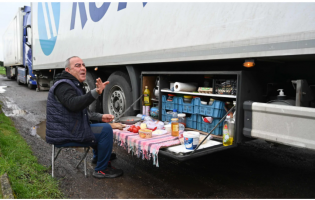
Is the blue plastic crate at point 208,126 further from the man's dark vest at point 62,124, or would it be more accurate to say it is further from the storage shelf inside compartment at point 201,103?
the man's dark vest at point 62,124

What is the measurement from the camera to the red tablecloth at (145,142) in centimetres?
291

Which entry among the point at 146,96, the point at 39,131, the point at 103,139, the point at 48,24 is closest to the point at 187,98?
the point at 146,96

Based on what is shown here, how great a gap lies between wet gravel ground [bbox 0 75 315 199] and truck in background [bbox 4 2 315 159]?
0.57 metres

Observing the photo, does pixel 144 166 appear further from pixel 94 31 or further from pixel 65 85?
pixel 94 31

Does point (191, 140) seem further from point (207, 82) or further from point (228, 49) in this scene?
point (207, 82)

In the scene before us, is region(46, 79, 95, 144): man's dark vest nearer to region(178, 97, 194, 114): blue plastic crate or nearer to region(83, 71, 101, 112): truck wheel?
region(178, 97, 194, 114): blue plastic crate

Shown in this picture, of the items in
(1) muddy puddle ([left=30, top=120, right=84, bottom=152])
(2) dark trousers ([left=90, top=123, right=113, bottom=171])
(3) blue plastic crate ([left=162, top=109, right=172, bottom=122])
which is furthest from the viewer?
(1) muddy puddle ([left=30, top=120, right=84, bottom=152])

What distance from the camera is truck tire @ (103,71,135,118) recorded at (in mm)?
4867

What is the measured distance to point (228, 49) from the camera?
9.33 feet

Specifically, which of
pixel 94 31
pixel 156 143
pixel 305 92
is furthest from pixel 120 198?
pixel 94 31

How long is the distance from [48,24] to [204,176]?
6.85m

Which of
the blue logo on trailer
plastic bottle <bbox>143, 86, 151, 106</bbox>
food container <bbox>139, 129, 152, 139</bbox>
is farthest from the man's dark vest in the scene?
the blue logo on trailer

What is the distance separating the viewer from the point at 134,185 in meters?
3.08

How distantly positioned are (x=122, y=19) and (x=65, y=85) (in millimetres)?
2141
